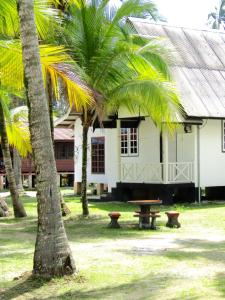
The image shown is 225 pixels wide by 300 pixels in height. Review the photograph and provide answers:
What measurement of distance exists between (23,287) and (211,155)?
1512 centimetres

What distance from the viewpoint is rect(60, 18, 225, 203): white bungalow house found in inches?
821

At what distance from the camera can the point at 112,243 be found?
11703mm

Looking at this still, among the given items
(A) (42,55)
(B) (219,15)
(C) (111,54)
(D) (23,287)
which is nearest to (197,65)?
(C) (111,54)

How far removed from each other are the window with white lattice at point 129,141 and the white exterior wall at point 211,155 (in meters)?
2.83

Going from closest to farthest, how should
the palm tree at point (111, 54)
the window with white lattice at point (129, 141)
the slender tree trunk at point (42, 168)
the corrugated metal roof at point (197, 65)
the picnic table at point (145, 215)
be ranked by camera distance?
the slender tree trunk at point (42, 168) → the picnic table at point (145, 215) → the palm tree at point (111, 54) → the corrugated metal roof at point (197, 65) → the window with white lattice at point (129, 141)

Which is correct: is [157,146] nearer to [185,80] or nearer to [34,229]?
[185,80]

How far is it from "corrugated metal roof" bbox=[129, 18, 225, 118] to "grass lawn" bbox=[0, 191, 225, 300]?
20.6 ft

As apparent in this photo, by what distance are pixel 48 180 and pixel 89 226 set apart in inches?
266

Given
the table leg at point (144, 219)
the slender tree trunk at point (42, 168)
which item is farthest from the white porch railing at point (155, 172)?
the slender tree trunk at point (42, 168)

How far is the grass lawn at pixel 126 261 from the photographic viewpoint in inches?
299

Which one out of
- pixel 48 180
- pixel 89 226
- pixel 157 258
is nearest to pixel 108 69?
pixel 89 226

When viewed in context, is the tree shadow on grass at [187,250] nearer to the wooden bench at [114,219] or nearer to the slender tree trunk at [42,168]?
the wooden bench at [114,219]

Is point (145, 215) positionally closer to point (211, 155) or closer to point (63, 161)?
point (211, 155)

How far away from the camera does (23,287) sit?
7820 millimetres
